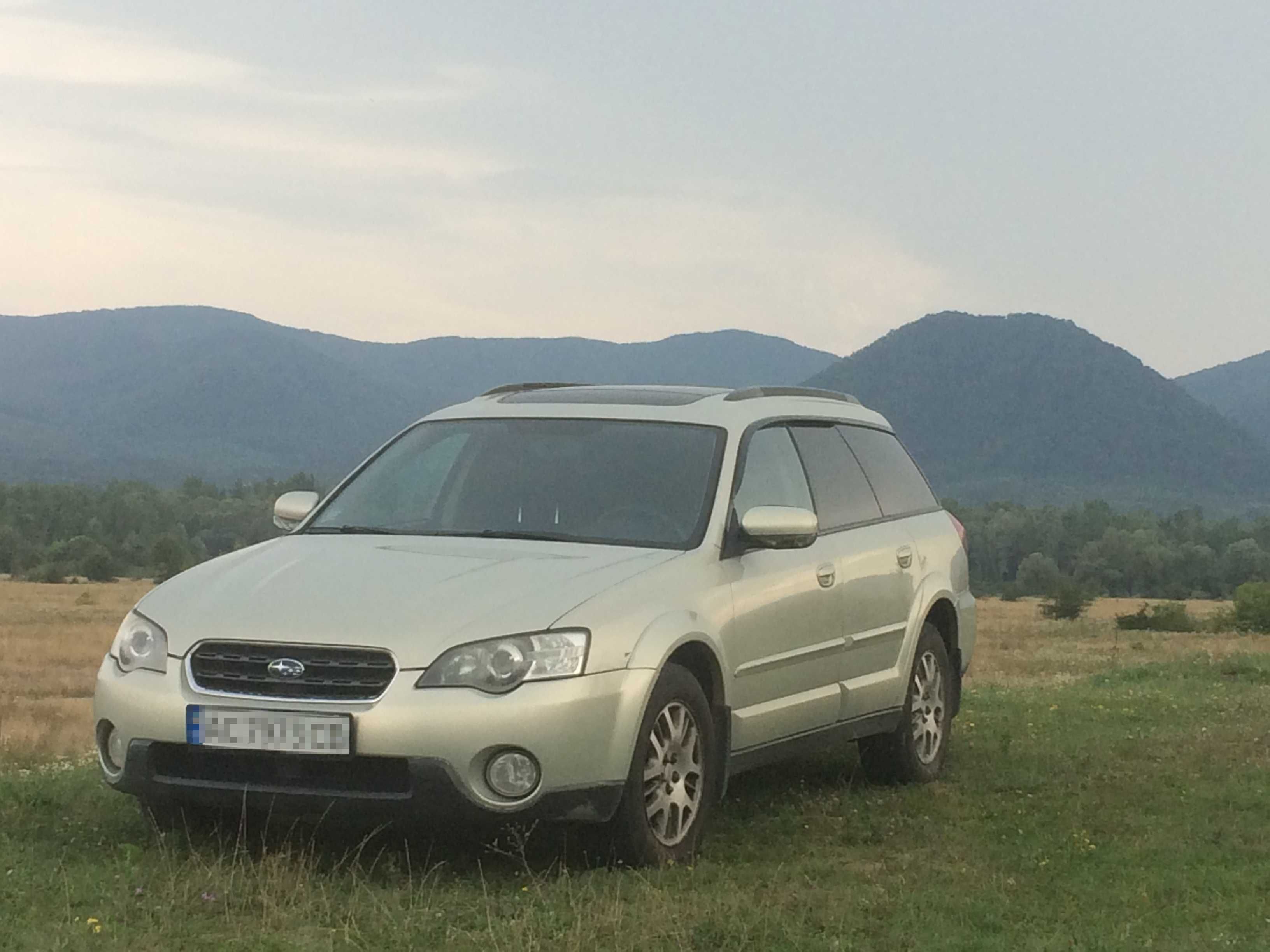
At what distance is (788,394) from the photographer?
8258mm

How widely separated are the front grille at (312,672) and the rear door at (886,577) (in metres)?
2.75

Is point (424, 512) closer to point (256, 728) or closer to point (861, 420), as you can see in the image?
point (256, 728)

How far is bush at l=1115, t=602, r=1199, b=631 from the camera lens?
4944 centimetres

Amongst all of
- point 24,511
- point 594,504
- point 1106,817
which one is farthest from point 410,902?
point 24,511

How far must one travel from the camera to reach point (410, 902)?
558 centimetres

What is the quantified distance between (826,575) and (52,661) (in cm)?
3270

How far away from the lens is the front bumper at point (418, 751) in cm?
561

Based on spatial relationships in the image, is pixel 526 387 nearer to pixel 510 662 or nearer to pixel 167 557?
pixel 510 662

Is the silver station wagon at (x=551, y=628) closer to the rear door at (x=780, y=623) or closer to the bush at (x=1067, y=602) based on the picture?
the rear door at (x=780, y=623)

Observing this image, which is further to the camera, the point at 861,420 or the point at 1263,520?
the point at 1263,520

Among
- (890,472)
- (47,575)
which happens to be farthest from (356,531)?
(47,575)

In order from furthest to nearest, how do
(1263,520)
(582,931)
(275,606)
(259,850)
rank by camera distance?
1. (1263,520)
2. (259,850)
3. (275,606)
4. (582,931)

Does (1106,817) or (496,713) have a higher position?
(496,713)

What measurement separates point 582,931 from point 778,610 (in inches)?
85.2
